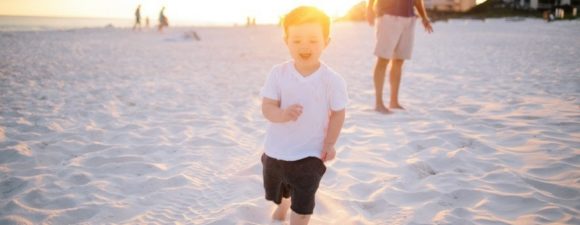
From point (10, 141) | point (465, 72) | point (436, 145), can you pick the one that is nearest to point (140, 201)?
point (10, 141)

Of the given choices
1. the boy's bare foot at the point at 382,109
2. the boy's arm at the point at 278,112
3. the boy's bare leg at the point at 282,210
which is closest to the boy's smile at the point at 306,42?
the boy's arm at the point at 278,112

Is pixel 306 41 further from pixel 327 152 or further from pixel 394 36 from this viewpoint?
pixel 394 36

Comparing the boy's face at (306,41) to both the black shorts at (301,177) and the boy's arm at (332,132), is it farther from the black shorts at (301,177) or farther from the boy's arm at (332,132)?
the black shorts at (301,177)

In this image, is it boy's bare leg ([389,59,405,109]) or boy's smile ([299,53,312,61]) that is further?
boy's bare leg ([389,59,405,109])

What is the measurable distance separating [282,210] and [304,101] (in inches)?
Answer: 30.9

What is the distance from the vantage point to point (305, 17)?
1.67 m

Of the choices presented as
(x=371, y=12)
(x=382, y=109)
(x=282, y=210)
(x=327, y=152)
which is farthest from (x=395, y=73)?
(x=327, y=152)

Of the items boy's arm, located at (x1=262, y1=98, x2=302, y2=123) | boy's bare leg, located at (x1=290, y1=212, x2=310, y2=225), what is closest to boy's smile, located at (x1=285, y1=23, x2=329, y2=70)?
boy's arm, located at (x1=262, y1=98, x2=302, y2=123)

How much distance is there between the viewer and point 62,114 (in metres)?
4.52

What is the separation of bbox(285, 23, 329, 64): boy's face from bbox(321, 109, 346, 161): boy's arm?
292mm

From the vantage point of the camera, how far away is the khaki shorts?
434 cm

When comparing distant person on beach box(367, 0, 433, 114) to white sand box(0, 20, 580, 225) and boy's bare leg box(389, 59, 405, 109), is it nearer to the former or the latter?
boy's bare leg box(389, 59, 405, 109)

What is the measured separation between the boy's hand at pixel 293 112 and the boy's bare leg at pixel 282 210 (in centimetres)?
73

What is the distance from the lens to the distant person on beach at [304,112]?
1.73 meters
